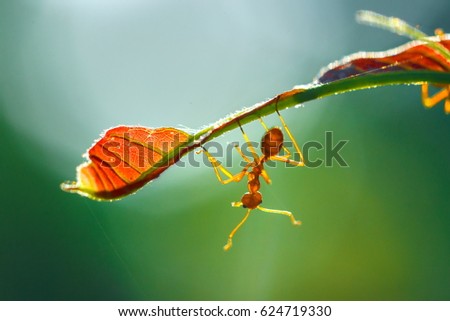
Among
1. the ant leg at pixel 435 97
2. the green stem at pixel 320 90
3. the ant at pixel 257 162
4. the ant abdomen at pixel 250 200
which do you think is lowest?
the ant abdomen at pixel 250 200

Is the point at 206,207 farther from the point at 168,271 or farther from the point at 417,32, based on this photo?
the point at 417,32

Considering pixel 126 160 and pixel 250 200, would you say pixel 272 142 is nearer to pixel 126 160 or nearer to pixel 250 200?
pixel 250 200

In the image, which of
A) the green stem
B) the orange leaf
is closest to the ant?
the orange leaf

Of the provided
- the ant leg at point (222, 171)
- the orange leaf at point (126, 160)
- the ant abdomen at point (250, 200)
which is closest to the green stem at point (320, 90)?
the orange leaf at point (126, 160)

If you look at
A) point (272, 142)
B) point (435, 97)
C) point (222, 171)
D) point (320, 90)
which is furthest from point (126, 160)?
point (222, 171)

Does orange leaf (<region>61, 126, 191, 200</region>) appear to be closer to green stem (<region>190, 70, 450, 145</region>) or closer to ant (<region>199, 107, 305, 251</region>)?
green stem (<region>190, 70, 450, 145</region>)

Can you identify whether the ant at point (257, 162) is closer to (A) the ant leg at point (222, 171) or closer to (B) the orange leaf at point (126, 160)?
(A) the ant leg at point (222, 171)

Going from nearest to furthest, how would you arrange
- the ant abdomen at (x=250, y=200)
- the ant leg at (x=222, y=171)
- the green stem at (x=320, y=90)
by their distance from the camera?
the green stem at (x=320, y=90) → the ant leg at (x=222, y=171) → the ant abdomen at (x=250, y=200)

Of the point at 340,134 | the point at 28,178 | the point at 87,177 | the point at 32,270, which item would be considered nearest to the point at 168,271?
the point at 32,270
